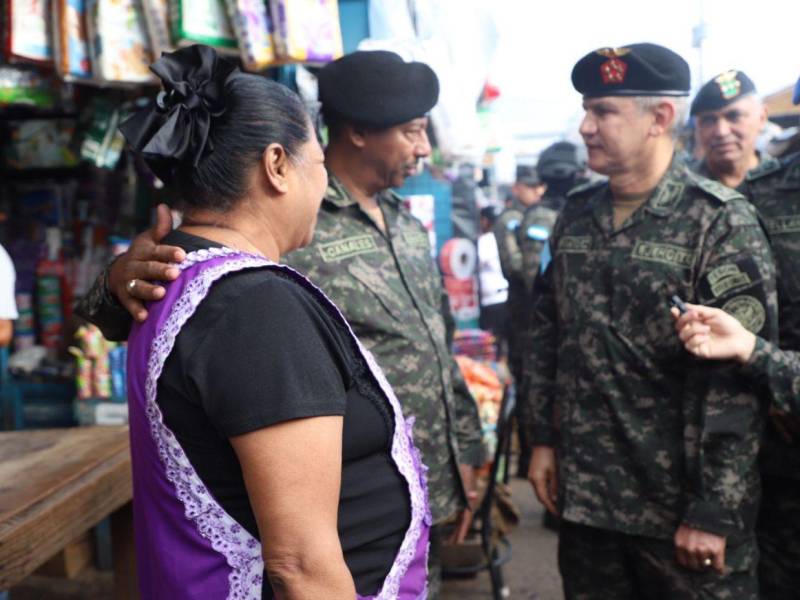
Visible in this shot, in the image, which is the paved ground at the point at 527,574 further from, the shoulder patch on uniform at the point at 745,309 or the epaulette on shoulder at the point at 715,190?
the epaulette on shoulder at the point at 715,190

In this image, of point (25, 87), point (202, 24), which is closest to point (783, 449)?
point (202, 24)

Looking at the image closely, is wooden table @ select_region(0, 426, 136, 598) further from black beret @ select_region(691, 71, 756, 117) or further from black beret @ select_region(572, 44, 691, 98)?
black beret @ select_region(691, 71, 756, 117)

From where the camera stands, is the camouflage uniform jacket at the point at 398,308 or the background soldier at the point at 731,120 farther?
the background soldier at the point at 731,120

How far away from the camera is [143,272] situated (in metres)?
1.26

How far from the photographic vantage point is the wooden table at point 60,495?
158cm

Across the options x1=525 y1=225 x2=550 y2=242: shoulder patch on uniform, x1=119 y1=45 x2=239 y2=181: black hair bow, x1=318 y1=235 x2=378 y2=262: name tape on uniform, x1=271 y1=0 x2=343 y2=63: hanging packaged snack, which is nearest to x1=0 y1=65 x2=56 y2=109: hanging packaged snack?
x1=271 y1=0 x2=343 y2=63: hanging packaged snack

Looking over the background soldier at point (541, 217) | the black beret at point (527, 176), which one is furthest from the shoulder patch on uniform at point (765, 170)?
the black beret at point (527, 176)

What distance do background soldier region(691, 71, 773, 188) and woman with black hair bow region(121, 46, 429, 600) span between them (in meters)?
2.87

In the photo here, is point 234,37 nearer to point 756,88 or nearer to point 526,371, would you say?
point 526,371

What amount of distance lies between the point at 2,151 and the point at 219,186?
143 inches

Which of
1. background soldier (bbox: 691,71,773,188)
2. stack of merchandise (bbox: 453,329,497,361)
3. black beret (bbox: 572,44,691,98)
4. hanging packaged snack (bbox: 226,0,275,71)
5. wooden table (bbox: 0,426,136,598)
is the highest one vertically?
hanging packaged snack (bbox: 226,0,275,71)

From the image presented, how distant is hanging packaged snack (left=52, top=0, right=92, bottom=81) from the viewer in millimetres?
2891

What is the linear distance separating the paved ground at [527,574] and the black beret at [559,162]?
2.56 metres

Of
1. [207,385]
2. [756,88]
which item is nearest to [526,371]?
[207,385]
